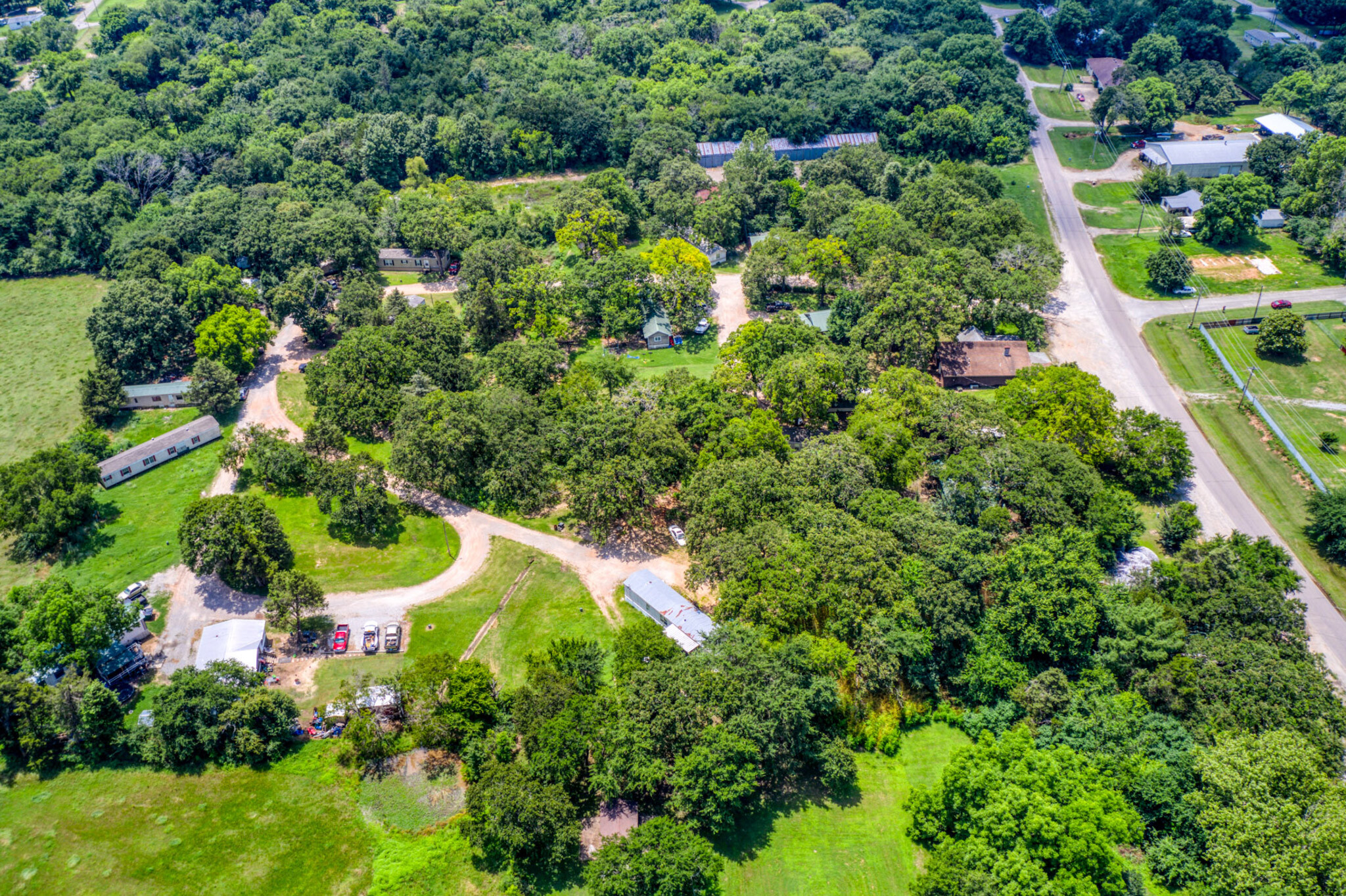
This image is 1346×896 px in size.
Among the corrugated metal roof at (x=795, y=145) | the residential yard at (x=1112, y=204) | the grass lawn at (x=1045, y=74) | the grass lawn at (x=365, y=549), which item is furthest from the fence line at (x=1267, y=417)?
the grass lawn at (x=1045, y=74)

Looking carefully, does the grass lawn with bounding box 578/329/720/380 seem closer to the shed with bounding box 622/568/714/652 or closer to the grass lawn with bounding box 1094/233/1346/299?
the shed with bounding box 622/568/714/652

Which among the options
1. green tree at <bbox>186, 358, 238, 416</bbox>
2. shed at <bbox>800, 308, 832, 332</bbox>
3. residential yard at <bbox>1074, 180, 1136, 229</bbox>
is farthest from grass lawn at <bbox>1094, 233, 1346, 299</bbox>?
green tree at <bbox>186, 358, 238, 416</bbox>

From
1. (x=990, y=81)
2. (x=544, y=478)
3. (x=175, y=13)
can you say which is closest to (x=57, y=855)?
(x=544, y=478)

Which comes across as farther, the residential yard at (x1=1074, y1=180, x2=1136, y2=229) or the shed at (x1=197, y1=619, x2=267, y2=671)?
the residential yard at (x1=1074, y1=180, x2=1136, y2=229)

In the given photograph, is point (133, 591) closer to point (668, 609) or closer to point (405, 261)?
point (668, 609)

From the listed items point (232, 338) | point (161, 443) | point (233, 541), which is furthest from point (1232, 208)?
point (161, 443)
